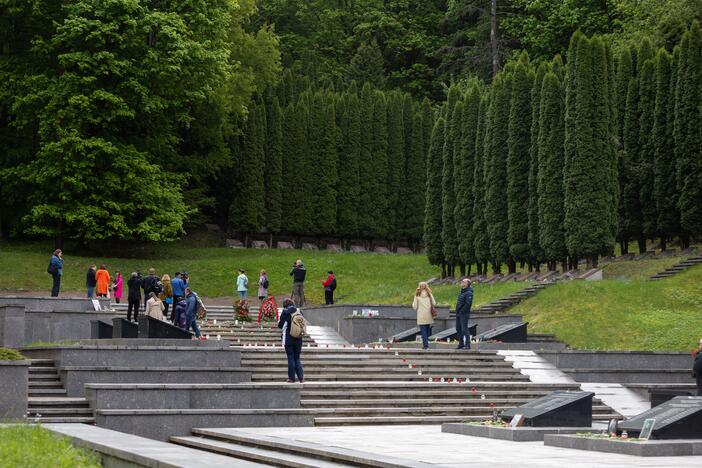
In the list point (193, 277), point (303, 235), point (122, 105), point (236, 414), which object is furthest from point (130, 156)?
point (236, 414)

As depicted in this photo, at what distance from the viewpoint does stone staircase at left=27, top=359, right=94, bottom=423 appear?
66.1 feet

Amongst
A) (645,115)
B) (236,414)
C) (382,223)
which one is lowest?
(236,414)

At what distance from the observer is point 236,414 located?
66.9 ft

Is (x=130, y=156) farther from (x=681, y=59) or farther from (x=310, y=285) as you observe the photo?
(x=681, y=59)

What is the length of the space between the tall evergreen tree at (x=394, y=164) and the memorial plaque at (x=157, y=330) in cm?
3971

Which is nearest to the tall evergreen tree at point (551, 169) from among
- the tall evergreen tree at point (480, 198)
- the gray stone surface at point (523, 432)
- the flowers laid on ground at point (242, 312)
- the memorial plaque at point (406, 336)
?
the tall evergreen tree at point (480, 198)

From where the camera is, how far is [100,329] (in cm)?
2797

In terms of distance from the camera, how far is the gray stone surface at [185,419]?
19219 millimetres

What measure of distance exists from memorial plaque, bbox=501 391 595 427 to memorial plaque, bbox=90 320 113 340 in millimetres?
11795

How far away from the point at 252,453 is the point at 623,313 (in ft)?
68.4

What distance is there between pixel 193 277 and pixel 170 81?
27.7 feet

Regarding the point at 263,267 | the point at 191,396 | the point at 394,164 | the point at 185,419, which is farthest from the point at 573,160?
the point at 185,419

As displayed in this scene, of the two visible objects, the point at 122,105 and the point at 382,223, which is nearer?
the point at 122,105

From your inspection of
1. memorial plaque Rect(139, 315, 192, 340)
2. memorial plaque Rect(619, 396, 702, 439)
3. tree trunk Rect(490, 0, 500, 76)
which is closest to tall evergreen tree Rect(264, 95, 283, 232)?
tree trunk Rect(490, 0, 500, 76)
